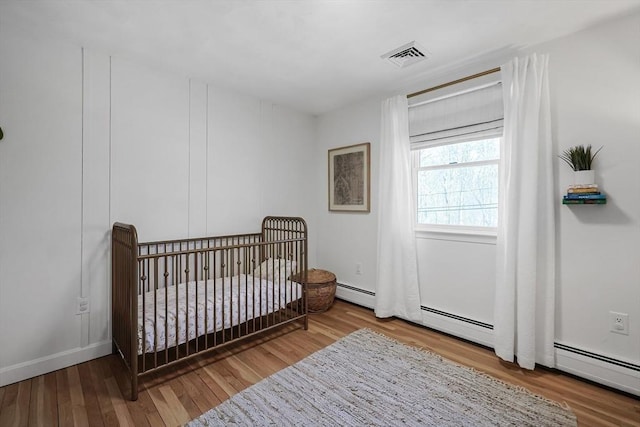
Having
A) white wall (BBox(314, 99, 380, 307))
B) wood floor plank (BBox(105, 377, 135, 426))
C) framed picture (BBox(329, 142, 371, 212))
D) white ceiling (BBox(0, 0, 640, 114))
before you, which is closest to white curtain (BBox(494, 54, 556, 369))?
white ceiling (BBox(0, 0, 640, 114))

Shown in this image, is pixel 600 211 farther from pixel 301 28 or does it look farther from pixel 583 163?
pixel 301 28

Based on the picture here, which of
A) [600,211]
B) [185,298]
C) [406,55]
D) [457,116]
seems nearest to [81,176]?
[185,298]

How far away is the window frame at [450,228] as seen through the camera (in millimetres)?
2314

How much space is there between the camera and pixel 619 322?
1761 millimetres

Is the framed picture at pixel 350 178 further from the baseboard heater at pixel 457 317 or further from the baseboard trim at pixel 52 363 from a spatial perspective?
the baseboard trim at pixel 52 363

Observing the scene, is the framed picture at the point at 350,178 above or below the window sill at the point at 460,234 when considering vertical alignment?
above

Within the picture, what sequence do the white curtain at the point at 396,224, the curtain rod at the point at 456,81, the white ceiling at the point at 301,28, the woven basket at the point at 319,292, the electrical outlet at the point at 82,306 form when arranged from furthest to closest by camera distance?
the woven basket at the point at 319,292 → the white curtain at the point at 396,224 → the curtain rod at the point at 456,81 → the electrical outlet at the point at 82,306 → the white ceiling at the point at 301,28

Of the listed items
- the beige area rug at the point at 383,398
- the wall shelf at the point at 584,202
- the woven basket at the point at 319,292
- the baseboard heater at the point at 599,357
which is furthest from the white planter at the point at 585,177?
the woven basket at the point at 319,292

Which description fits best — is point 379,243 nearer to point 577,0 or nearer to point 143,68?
point 577,0

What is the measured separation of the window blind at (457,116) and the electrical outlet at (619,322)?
1.39m

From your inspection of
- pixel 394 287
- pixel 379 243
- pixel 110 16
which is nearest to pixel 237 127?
pixel 110 16

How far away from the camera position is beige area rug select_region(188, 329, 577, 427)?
4.98ft

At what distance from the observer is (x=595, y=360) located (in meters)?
1.82

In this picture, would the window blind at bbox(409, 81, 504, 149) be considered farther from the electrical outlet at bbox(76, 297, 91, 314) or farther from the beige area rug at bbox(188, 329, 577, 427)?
the electrical outlet at bbox(76, 297, 91, 314)
